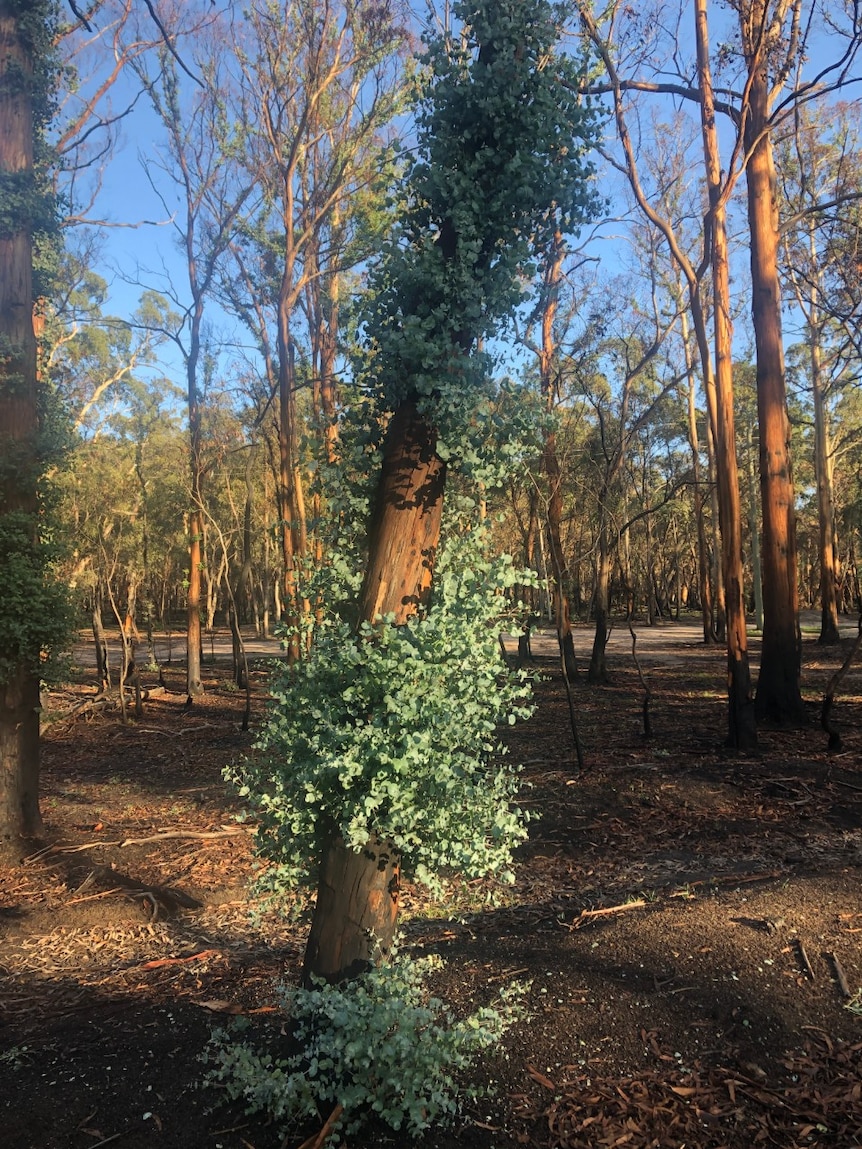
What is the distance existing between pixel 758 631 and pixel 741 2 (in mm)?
23329

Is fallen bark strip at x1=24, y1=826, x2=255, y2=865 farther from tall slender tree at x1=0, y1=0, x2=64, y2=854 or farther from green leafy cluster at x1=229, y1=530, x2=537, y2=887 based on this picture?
green leafy cluster at x1=229, y1=530, x2=537, y2=887

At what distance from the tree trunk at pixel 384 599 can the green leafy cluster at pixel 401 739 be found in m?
0.09

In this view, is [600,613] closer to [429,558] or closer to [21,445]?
[21,445]

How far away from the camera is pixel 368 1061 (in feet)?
7.04

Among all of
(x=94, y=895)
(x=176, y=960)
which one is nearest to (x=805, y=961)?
(x=176, y=960)

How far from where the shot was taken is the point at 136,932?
484cm

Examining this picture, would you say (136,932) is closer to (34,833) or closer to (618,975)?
(34,833)

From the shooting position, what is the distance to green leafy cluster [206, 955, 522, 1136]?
215 centimetres

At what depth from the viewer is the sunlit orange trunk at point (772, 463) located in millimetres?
9617

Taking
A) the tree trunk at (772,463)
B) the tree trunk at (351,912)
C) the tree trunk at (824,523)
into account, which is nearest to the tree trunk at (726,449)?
the tree trunk at (772,463)

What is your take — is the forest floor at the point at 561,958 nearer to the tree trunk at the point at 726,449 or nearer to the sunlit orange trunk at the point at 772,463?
the tree trunk at the point at 726,449

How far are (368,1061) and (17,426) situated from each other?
5.86 metres

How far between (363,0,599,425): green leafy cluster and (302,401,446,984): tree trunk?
6.0 inches

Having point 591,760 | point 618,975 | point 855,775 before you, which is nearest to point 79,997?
point 618,975
